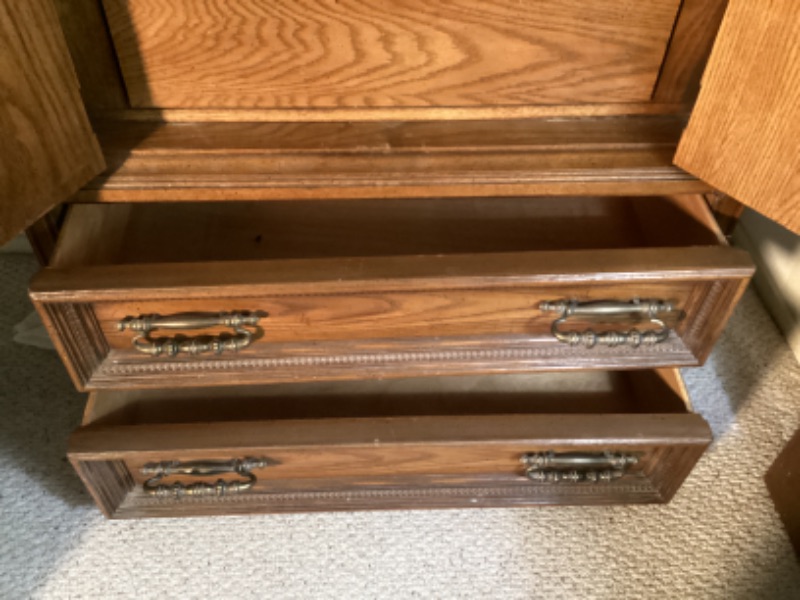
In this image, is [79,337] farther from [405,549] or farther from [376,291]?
[405,549]

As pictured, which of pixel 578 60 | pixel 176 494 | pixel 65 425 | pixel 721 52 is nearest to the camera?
pixel 721 52

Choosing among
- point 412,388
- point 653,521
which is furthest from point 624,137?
point 653,521

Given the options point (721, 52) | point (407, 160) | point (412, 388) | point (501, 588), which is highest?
point (721, 52)

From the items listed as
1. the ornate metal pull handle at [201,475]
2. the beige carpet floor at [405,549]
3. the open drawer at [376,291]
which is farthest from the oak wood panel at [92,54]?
the beige carpet floor at [405,549]

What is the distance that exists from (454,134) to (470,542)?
48cm

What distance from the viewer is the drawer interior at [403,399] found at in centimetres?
80

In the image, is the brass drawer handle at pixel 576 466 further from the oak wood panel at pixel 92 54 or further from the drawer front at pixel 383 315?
the oak wood panel at pixel 92 54

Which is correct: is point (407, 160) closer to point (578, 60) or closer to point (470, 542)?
point (578, 60)

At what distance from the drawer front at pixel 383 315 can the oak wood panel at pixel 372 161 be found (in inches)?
2.6

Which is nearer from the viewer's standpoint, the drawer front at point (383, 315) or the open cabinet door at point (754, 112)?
the open cabinet door at point (754, 112)

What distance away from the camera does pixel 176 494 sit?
0.80 metres

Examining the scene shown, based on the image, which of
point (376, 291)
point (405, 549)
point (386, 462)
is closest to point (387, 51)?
point (376, 291)

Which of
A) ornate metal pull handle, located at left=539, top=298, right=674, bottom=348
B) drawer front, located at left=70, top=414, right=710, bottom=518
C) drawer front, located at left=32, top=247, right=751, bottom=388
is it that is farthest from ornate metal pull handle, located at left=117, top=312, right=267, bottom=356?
ornate metal pull handle, located at left=539, top=298, right=674, bottom=348

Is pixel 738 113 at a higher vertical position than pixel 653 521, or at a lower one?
higher
